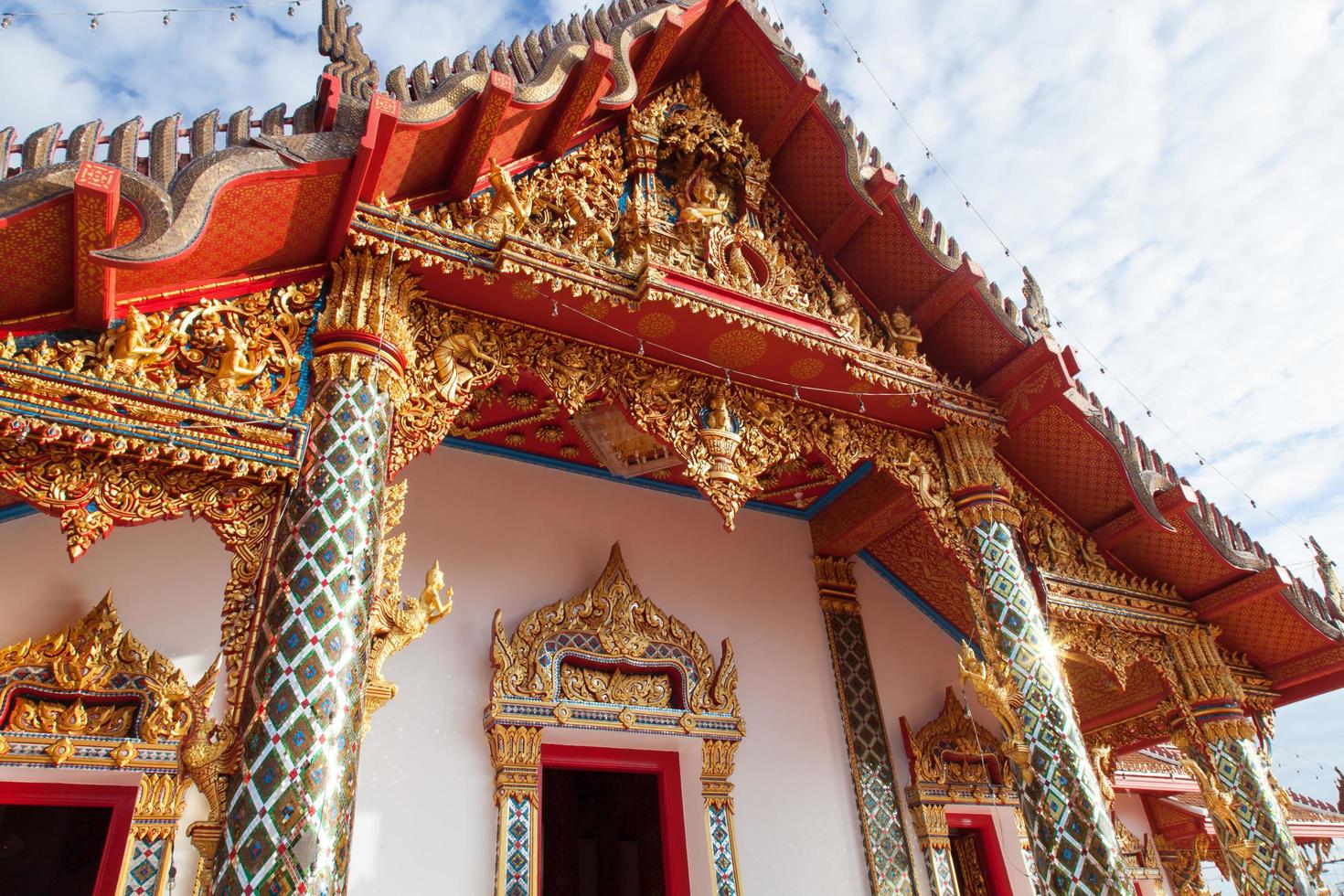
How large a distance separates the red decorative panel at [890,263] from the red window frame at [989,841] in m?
3.75

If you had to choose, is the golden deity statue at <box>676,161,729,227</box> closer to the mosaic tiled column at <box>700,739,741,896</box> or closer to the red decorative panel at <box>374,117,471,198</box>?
the red decorative panel at <box>374,117,471,198</box>

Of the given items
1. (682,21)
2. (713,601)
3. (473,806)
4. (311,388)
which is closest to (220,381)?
(311,388)

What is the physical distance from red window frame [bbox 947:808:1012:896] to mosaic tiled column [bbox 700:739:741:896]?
189 centimetres

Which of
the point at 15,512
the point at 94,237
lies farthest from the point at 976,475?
the point at 15,512

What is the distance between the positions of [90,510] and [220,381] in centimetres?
65

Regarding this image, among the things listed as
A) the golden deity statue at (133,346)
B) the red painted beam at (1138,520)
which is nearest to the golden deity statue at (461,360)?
the golden deity statue at (133,346)

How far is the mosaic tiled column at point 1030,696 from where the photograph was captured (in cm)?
464

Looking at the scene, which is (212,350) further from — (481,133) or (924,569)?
(924,569)

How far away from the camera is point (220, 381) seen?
3.53m

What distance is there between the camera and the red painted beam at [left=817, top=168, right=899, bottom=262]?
5.67 meters

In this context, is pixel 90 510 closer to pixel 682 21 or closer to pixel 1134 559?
pixel 682 21

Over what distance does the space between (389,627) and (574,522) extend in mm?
2713

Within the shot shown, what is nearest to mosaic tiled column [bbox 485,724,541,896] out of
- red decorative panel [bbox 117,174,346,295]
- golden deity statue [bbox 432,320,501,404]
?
golden deity statue [bbox 432,320,501,404]

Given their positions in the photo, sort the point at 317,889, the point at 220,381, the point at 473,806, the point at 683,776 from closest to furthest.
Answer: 1. the point at 317,889
2. the point at 220,381
3. the point at 473,806
4. the point at 683,776
